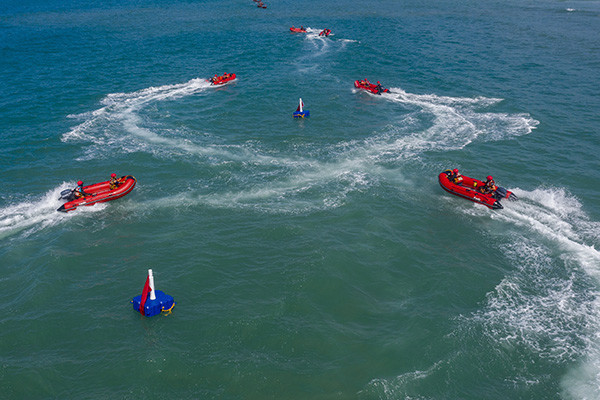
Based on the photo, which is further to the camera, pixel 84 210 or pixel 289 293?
pixel 84 210

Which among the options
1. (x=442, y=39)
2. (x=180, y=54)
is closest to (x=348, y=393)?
(x=180, y=54)

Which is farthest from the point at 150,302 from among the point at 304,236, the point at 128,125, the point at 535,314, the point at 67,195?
the point at 128,125

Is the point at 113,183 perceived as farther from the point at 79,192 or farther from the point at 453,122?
the point at 453,122

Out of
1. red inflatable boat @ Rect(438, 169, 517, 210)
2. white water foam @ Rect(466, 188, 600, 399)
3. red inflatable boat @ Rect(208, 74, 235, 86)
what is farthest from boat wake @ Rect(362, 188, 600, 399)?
red inflatable boat @ Rect(208, 74, 235, 86)

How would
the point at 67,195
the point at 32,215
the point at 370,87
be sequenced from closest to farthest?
the point at 32,215
the point at 67,195
the point at 370,87

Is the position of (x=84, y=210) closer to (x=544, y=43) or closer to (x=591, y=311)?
(x=591, y=311)

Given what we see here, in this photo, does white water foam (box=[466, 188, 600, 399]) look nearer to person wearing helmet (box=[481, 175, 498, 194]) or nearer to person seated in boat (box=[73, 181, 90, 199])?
person wearing helmet (box=[481, 175, 498, 194])
